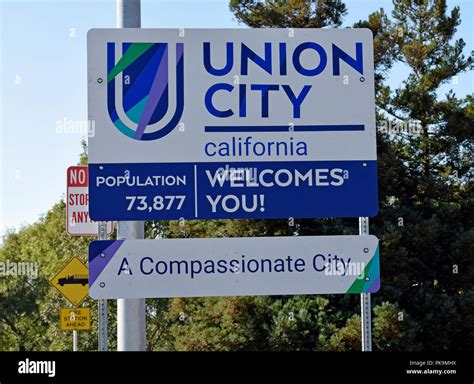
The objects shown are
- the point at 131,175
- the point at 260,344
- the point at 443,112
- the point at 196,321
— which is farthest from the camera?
the point at 443,112

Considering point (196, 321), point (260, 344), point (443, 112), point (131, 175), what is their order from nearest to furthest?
point (131, 175), point (260, 344), point (196, 321), point (443, 112)

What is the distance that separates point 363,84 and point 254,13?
52.6ft

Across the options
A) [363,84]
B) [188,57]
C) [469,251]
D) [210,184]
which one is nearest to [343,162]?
[363,84]

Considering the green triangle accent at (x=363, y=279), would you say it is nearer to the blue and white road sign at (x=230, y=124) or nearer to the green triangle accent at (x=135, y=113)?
the blue and white road sign at (x=230, y=124)

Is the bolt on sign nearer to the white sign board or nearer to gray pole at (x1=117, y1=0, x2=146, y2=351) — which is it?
gray pole at (x1=117, y1=0, x2=146, y2=351)

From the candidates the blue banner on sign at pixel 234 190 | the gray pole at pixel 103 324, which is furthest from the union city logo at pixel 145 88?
the gray pole at pixel 103 324

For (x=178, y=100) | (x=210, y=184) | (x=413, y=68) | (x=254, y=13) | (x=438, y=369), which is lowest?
(x=438, y=369)

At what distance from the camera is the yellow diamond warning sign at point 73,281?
42.0 ft

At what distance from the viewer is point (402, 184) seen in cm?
2216

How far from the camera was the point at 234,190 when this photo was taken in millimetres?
6461

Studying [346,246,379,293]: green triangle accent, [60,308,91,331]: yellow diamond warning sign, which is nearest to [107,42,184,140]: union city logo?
[346,246,379,293]: green triangle accent

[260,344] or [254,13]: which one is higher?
[254,13]

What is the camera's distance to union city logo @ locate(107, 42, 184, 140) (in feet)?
21.2

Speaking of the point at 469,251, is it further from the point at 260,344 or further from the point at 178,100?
the point at 178,100
